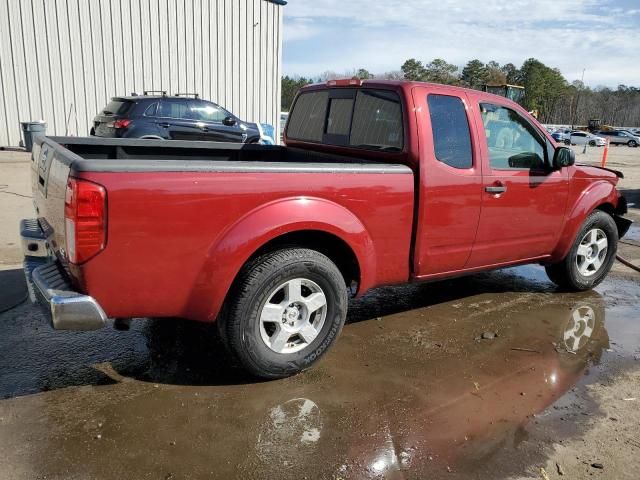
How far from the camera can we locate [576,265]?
5.31m

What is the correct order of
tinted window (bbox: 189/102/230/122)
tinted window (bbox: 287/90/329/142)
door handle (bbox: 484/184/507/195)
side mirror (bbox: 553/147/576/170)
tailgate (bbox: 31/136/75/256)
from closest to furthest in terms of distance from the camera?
tailgate (bbox: 31/136/75/256)
door handle (bbox: 484/184/507/195)
side mirror (bbox: 553/147/576/170)
tinted window (bbox: 287/90/329/142)
tinted window (bbox: 189/102/230/122)

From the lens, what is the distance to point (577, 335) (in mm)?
4430

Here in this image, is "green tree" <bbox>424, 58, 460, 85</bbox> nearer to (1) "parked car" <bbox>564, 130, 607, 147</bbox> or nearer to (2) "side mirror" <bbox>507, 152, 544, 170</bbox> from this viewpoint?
(1) "parked car" <bbox>564, 130, 607, 147</bbox>

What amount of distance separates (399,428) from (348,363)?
32.3 inches

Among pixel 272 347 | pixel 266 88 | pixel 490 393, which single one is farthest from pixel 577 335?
pixel 266 88

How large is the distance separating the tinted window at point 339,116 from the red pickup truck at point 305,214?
2 centimetres

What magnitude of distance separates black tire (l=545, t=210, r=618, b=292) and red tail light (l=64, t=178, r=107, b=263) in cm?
433

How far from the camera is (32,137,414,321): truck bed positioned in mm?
2744

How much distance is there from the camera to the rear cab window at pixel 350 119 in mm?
4008

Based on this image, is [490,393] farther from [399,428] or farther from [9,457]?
[9,457]

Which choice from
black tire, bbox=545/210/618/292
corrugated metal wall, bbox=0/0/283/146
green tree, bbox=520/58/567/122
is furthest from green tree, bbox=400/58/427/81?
black tire, bbox=545/210/618/292

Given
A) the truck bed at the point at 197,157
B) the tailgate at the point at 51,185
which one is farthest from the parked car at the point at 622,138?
the tailgate at the point at 51,185

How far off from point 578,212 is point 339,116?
2.46 m

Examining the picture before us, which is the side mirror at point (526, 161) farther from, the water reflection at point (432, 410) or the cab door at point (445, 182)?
the water reflection at point (432, 410)
